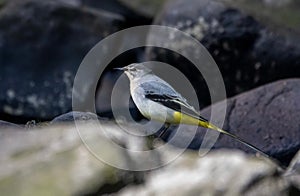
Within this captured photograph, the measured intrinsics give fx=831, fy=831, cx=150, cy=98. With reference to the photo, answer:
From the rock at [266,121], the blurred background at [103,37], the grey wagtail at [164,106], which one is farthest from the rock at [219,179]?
the blurred background at [103,37]

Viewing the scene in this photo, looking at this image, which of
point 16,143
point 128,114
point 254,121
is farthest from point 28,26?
point 16,143

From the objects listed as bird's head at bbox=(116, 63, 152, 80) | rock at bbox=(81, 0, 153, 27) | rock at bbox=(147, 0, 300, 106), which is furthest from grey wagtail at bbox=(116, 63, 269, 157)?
rock at bbox=(81, 0, 153, 27)

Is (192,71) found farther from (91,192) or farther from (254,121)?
(91,192)

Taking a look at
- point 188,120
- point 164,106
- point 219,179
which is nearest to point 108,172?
point 219,179

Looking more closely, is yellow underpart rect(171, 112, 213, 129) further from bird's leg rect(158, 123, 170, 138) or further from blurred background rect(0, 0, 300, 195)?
blurred background rect(0, 0, 300, 195)

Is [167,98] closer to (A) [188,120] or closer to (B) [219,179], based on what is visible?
(A) [188,120]
